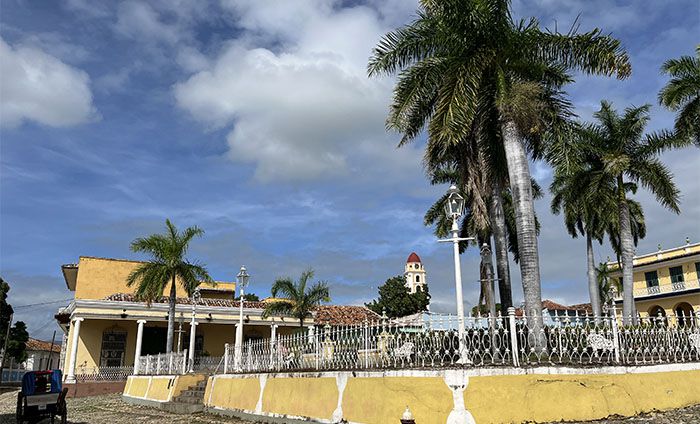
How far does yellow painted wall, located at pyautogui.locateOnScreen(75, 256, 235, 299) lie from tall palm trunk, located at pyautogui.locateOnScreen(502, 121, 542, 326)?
27646 millimetres

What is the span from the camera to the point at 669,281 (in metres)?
38.4

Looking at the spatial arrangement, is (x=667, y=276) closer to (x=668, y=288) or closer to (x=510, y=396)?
(x=668, y=288)

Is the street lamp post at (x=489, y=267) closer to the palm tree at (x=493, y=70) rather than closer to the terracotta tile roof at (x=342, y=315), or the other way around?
the palm tree at (x=493, y=70)

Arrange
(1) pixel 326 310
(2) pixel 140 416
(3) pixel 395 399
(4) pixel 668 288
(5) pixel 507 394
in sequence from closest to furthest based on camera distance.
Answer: (5) pixel 507 394, (3) pixel 395 399, (2) pixel 140 416, (4) pixel 668 288, (1) pixel 326 310

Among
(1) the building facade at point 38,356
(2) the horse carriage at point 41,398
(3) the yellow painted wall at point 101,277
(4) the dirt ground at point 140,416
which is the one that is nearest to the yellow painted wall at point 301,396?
(4) the dirt ground at point 140,416

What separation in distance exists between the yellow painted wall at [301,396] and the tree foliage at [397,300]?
41.1m

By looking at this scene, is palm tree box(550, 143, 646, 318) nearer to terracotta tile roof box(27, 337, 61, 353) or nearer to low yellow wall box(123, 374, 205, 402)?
low yellow wall box(123, 374, 205, 402)

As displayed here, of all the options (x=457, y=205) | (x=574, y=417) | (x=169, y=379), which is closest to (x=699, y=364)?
(x=574, y=417)

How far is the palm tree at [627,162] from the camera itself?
71.0 ft

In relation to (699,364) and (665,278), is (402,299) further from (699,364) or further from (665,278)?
(699,364)

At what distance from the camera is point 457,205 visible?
413 inches

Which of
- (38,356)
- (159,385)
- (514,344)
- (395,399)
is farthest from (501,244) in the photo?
(38,356)

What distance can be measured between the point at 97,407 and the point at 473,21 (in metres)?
19.2

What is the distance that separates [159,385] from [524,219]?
15.0 m
